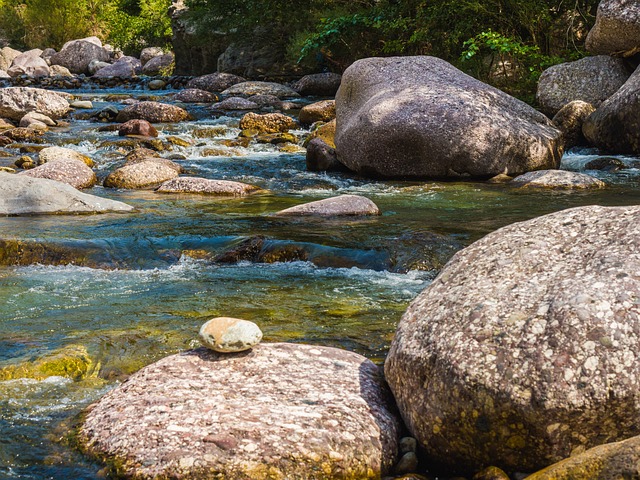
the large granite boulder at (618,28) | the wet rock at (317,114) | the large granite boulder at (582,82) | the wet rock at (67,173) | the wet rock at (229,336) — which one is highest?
the large granite boulder at (618,28)

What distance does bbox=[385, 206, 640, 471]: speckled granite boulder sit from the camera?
10.1 ft

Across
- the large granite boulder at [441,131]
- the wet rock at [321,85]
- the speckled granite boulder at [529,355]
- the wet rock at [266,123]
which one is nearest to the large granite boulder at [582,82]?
the large granite boulder at [441,131]

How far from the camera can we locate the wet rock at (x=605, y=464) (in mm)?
2455

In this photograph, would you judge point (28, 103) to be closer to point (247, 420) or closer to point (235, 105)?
point (235, 105)

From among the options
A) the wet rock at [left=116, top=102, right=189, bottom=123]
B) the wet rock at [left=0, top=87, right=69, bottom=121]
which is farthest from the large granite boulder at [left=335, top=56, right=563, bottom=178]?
the wet rock at [left=0, top=87, right=69, bottom=121]

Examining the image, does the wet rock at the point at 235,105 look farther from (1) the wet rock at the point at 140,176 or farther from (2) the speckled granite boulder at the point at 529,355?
(2) the speckled granite boulder at the point at 529,355

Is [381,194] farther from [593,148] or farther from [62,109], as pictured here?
[62,109]

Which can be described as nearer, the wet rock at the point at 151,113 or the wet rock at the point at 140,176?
the wet rock at the point at 140,176

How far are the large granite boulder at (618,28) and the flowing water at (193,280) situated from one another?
4.17m

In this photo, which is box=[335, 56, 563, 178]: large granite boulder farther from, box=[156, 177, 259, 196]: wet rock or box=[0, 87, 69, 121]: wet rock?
box=[0, 87, 69, 121]: wet rock

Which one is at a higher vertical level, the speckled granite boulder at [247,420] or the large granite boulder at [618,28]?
the large granite boulder at [618,28]

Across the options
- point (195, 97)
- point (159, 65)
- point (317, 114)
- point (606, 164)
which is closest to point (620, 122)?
point (606, 164)

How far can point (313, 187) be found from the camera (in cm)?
1169

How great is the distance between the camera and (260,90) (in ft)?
81.4
